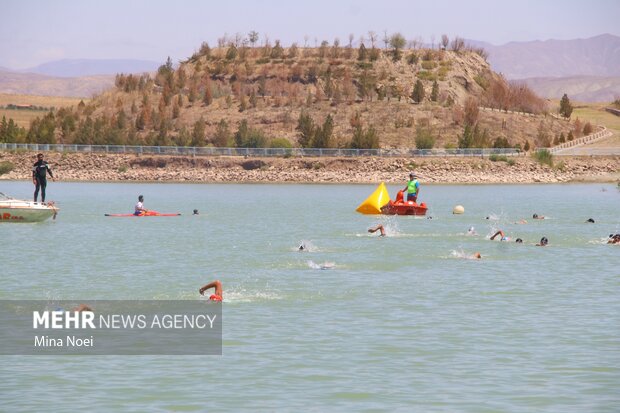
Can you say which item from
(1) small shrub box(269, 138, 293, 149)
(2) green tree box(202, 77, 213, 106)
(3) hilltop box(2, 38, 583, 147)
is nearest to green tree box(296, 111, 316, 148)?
(3) hilltop box(2, 38, 583, 147)

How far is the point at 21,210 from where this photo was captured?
4925cm

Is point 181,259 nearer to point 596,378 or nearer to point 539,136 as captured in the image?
point 596,378

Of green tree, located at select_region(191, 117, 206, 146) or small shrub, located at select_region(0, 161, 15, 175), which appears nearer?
small shrub, located at select_region(0, 161, 15, 175)

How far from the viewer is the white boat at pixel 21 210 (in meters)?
48.9

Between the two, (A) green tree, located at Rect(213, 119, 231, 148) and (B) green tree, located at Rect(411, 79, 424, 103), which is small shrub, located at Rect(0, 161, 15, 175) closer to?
(A) green tree, located at Rect(213, 119, 231, 148)

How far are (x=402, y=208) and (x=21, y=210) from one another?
1830 cm

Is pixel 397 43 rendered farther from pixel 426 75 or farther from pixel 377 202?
pixel 377 202

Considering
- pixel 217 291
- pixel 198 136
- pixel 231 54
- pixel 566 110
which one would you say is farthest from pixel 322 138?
pixel 217 291

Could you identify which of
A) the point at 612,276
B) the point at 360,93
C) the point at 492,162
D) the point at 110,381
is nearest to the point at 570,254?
the point at 612,276

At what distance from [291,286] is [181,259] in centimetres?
865

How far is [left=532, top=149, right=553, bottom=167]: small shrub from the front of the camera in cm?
11375

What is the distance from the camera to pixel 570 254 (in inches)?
1597

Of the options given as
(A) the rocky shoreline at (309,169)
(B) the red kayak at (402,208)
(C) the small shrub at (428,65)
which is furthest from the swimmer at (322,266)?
(C) the small shrub at (428,65)

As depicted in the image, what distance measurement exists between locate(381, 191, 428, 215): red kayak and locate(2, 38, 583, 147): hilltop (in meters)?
60.0
